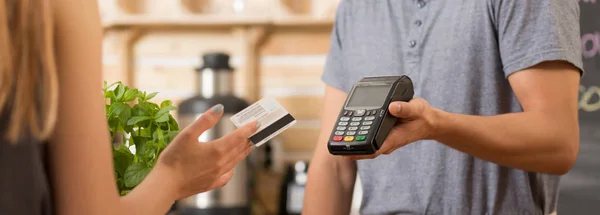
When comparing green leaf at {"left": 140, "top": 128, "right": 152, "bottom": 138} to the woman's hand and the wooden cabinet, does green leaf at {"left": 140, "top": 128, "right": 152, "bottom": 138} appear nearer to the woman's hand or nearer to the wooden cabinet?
the woman's hand

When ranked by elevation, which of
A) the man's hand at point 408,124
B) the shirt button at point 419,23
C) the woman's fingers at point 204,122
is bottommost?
the man's hand at point 408,124

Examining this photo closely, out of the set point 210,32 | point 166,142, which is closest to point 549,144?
point 166,142

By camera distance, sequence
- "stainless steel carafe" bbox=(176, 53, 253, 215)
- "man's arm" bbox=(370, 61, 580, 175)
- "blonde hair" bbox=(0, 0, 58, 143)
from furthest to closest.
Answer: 1. "stainless steel carafe" bbox=(176, 53, 253, 215)
2. "man's arm" bbox=(370, 61, 580, 175)
3. "blonde hair" bbox=(0, 0, 58, 143)

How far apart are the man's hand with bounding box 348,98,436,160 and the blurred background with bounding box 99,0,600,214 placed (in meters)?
1.62

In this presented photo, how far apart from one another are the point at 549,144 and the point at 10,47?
0.75 metres

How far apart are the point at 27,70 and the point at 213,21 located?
7.32ft

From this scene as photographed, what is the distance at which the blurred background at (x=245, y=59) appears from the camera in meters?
2.66

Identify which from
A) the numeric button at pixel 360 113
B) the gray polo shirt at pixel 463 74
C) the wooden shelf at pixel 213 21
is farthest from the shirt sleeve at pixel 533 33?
the wooden shelf at pixel 213 21

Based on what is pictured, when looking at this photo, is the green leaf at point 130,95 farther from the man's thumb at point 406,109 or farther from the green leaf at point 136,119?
the man's thumb at point 406,109

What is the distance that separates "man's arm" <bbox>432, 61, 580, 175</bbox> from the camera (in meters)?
1.05

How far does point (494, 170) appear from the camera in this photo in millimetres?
1128

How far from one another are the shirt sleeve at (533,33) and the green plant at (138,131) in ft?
1.64

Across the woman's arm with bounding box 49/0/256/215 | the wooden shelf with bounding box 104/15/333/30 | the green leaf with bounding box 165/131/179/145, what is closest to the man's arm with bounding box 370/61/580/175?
the green leaf with bounding box 165/131/179/145

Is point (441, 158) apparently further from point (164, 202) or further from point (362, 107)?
point (164, 202)
